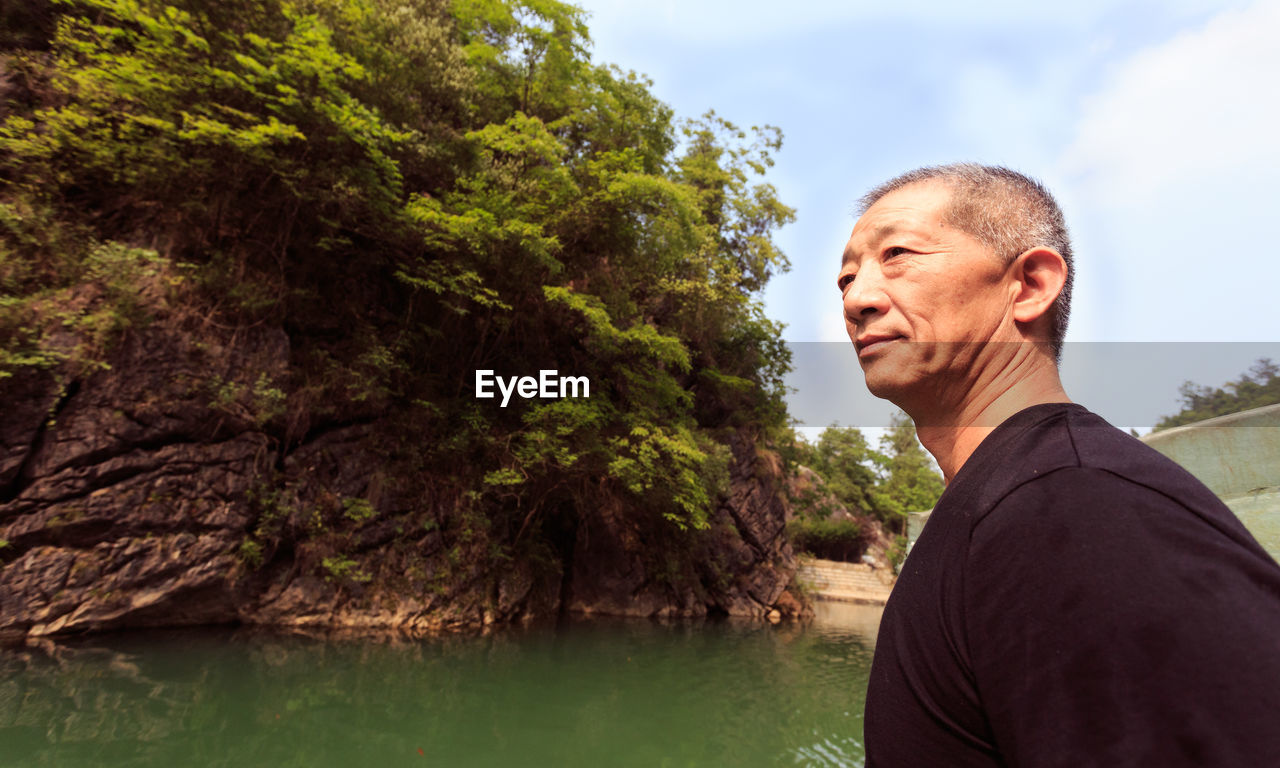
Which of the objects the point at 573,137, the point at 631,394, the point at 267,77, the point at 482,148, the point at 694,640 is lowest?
the point at 694,640

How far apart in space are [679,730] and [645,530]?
762 centimetres

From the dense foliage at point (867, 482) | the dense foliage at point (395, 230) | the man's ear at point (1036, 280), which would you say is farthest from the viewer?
the dense foliage at point (867, 482)

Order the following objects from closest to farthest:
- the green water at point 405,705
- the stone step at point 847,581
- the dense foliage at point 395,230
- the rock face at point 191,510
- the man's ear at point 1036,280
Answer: the man's ear at point 1036,280 → the green water at point 405,705 → the rock face at point 191,510 → the dense foliage at point 395,230 → the stone step at point 847,581

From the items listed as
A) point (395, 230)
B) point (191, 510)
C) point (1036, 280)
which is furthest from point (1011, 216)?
point (395, 230)

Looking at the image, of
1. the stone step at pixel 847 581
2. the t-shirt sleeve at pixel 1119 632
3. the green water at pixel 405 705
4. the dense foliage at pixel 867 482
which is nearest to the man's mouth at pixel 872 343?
the t-shirt sleeve at pixel 1119 632

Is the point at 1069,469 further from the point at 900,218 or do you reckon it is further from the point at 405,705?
the point at 405,705

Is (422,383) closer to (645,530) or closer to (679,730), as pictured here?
(645,530)

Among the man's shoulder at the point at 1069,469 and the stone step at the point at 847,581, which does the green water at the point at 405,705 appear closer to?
the man's shoulder at the point at 1069,469

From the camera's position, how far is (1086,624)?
1.20 feet

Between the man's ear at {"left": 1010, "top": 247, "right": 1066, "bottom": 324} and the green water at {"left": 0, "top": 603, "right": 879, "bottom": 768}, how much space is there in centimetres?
451

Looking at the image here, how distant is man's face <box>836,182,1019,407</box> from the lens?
0.68 metres

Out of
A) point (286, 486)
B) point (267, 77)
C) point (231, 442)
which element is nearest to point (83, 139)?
point (267, 77)

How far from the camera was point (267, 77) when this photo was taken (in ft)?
23.2

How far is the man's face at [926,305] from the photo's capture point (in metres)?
0.68
